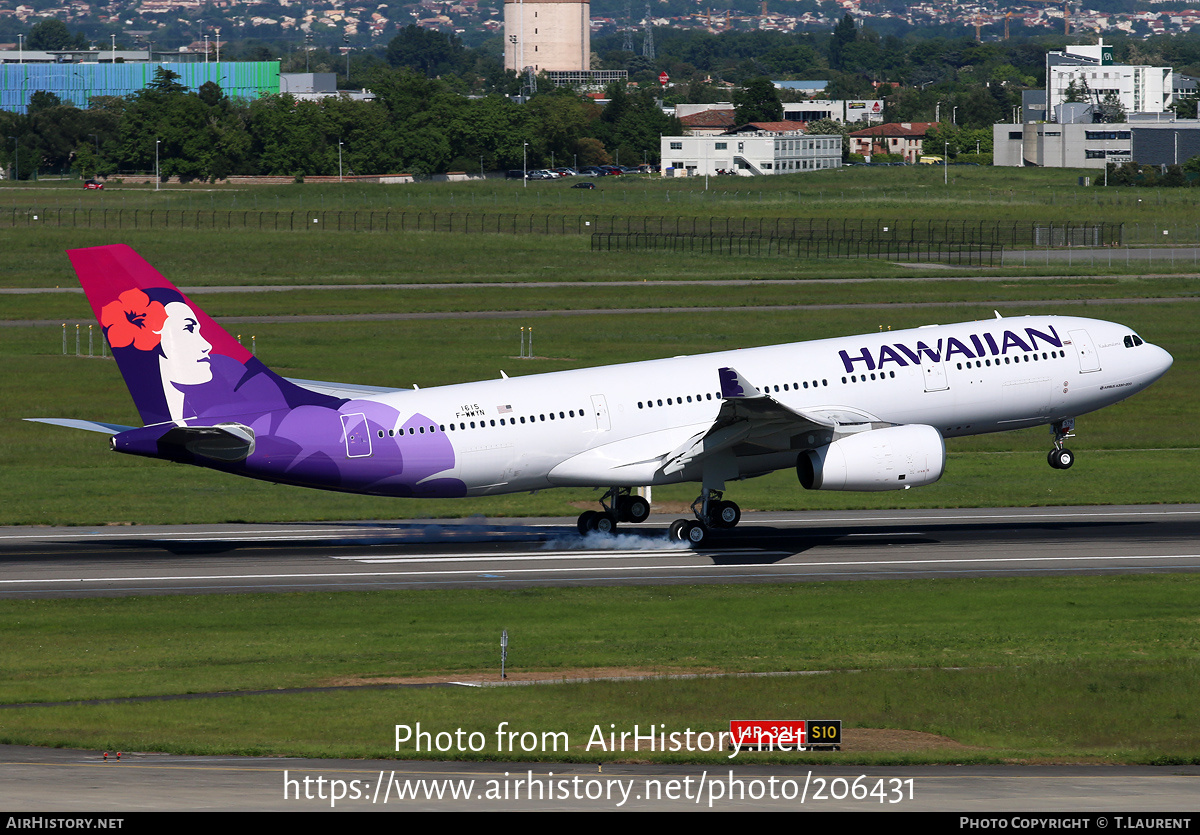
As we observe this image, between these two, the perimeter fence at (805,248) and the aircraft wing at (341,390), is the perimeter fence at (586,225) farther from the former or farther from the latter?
the aircraft wing at (341,390)

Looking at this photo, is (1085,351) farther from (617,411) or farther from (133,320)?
(133,320)

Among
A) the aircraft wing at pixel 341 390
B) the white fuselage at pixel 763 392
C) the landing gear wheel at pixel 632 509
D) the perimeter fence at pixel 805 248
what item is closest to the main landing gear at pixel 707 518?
the white fuselage at pixel 763 392

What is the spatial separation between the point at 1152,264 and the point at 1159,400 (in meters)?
67.3

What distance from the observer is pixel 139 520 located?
51375 mm

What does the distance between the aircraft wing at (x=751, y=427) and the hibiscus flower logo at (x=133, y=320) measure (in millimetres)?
15104

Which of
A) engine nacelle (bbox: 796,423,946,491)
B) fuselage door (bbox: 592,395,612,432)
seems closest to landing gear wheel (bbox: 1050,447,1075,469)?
engine nacelle (bbox: 796,423,946,491)

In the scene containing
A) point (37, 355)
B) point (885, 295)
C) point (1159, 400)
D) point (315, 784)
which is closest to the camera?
point (315, 784)

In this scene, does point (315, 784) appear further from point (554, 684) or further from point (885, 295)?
point (885, 295)

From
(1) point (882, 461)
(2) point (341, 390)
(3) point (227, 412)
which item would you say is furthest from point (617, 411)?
(3) point (227, 412)

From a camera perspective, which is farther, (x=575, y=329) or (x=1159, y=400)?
(x=575, y=329)

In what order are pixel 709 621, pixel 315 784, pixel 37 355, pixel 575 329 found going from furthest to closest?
pixel 575 329 → pixel 37 355 → pixel 709 621 → pixel 315 784

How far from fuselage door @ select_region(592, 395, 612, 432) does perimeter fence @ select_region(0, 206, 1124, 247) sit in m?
110

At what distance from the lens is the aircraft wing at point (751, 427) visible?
4350 cm

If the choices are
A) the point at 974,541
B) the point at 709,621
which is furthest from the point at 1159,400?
the point at 709,621
